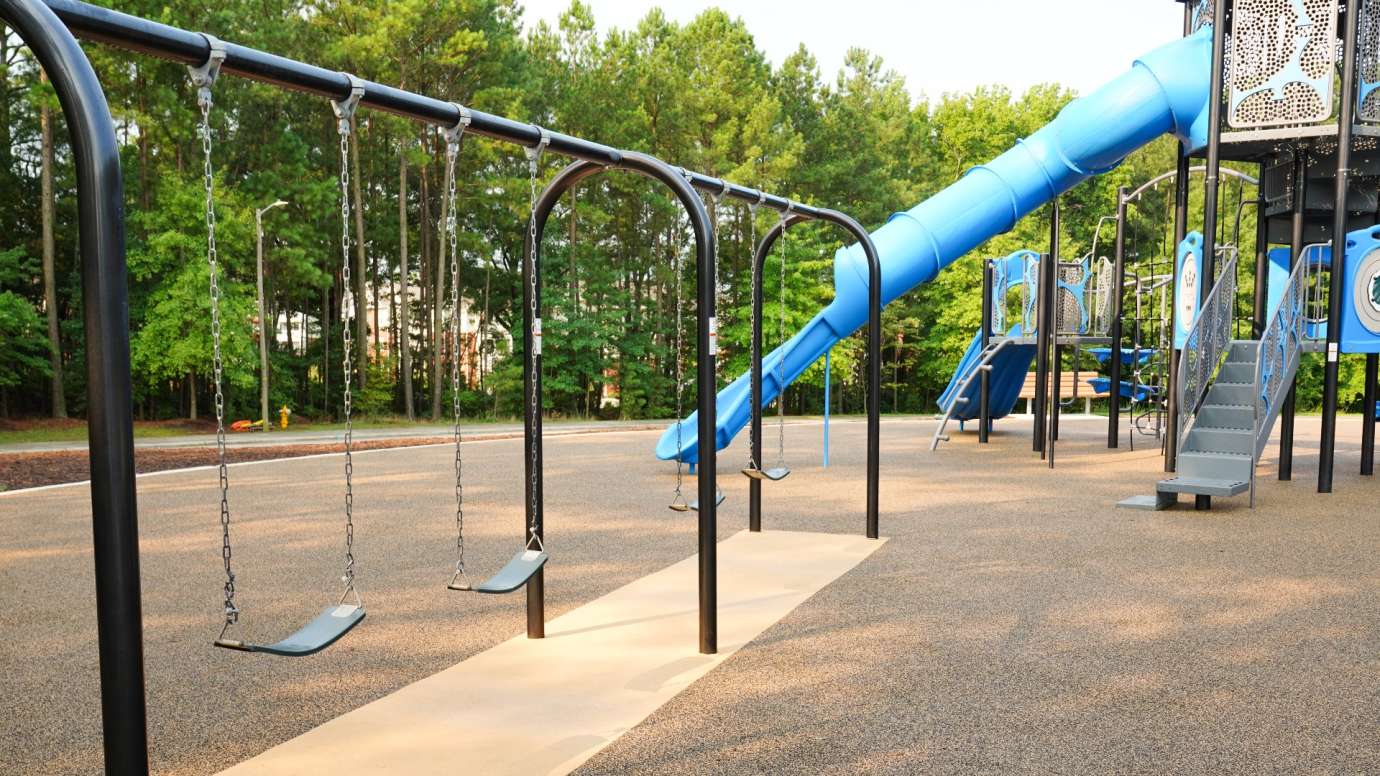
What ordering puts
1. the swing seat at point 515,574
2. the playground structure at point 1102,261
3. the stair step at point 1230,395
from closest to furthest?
the swing seat at point 515,574 < the playground structure at point 1102,261 < the stair step at point 1230,395

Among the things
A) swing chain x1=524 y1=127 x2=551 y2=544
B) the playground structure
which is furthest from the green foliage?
swing chain x1=524 y1=127 x2=551 y2=544

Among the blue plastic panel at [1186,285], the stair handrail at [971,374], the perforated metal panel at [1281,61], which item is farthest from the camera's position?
the stair handrail at [971,374]

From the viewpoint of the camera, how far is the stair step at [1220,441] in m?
9.98

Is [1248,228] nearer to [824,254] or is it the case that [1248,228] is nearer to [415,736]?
[824,254]

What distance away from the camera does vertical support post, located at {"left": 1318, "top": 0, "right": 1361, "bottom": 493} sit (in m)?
10.3

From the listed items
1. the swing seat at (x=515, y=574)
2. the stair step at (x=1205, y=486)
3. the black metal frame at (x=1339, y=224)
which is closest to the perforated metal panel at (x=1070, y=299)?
the black metal frame at (x=1339, y=224)

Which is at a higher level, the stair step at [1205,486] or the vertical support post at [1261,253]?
the vertical support post at [1261,253]

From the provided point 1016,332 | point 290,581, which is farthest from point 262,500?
point 1016,332

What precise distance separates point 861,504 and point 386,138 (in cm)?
2805

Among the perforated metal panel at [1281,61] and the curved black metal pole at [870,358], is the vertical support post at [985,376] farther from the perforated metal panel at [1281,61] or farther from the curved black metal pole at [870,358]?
the curved black metal pole at [870,358]

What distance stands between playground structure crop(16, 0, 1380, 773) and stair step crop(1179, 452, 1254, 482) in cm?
1

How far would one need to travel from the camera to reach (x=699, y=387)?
509 centimetres

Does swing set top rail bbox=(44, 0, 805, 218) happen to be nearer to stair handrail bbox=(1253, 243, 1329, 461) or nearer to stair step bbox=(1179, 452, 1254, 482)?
stair step bbox=(1179, 452, 1254, 482)

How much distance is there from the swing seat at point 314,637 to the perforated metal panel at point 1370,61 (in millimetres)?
12064
